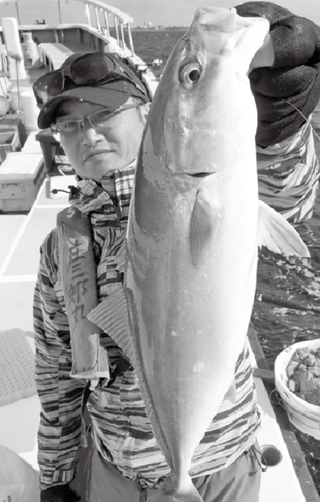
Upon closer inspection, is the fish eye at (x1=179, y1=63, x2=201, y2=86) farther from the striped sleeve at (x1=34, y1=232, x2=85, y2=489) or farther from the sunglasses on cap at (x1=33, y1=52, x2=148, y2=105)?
the striped sleeve at (x1=34, y1=232, x2=85, y2=489)

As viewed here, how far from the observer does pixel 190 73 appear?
1279mm

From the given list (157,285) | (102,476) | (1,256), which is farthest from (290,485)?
(1,256)

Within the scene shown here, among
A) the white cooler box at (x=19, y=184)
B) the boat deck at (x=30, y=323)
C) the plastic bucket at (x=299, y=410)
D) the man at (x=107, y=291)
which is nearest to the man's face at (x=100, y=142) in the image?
the man at (x=107, y=291)

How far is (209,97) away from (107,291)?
0.87 meters

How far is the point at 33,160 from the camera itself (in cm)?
821

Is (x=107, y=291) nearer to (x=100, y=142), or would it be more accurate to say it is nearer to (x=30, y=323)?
(x=100, y=142)

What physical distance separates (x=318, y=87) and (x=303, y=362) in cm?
307

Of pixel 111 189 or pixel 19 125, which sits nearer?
pixel 111 189

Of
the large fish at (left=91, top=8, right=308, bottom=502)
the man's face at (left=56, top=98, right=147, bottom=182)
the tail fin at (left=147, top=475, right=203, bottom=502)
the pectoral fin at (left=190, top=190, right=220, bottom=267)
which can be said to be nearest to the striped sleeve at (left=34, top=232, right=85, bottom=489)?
the man's face at (left=56, top=98, right=147, bottom=182)

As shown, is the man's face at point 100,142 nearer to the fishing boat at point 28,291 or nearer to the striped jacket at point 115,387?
the striped jacket at point 115,387

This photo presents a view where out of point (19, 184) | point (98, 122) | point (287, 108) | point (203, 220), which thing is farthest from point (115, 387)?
point (19, 184)

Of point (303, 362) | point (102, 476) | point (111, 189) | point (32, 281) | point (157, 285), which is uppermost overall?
point (111, 189)

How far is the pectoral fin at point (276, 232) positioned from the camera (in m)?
1.40

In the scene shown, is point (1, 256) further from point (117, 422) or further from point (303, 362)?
point (117, 422)
